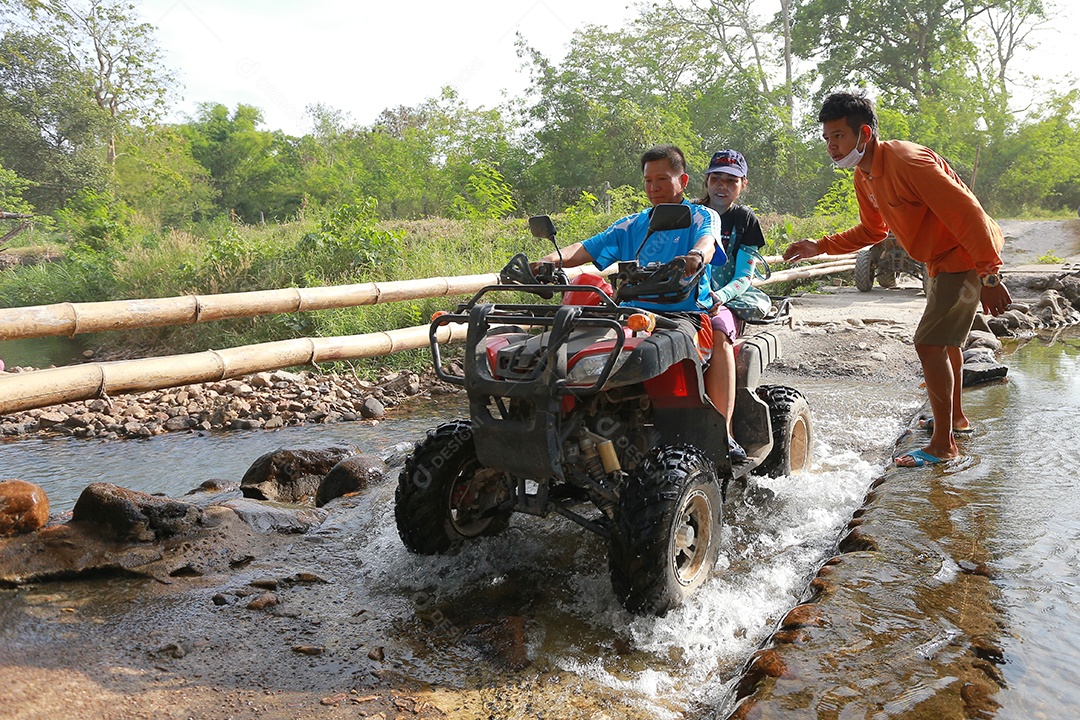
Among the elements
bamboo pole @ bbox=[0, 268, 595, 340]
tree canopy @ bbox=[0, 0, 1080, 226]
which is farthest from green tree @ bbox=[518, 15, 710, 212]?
bamboo pole @ bbox=[0, 268, 595, 340]

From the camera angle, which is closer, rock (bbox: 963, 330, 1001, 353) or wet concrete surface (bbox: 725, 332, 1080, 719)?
wet concrete surface (bbox: 725, 332, 1080, 719)

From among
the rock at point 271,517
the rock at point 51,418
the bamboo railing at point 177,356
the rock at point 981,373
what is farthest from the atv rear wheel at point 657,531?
the rock at point 51,418

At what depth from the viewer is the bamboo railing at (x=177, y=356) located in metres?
4.27

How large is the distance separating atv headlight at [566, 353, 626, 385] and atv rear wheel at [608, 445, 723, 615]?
16.5 inches

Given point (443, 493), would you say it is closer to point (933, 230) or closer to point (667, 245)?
point (667, 245)

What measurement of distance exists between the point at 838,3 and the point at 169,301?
41.4 m

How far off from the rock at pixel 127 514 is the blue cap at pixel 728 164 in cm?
368

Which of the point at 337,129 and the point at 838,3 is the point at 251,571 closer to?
the point at 337,129

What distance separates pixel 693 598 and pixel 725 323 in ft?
A: 4.62

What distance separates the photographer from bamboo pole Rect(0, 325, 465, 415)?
4.16 metres

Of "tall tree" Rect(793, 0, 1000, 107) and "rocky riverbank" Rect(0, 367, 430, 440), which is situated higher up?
"tall tree" Rect(793, 0, 1000, 107)

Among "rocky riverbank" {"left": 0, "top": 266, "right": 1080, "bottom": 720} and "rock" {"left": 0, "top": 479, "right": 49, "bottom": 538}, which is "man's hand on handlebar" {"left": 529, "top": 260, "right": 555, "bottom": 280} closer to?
"rocky riverbank" {"left": 0, "top": 266, "right": 1080, "bottom": 720}

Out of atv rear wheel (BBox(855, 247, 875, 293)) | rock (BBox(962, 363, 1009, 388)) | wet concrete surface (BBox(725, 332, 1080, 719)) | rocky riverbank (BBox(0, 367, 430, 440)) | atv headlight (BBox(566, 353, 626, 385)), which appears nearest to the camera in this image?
wet concrete surface (BBox(725, 332, 1080, 719))

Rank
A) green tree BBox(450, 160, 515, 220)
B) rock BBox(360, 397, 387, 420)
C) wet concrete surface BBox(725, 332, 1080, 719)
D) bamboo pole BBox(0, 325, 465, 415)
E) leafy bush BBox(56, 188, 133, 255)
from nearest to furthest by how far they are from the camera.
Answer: wet concrete surface BBox(725, 332, 1080, 719) < bamboo pole BBox(0, 325, 465, 415) < rock BBox(360, 397, 387, 420) < leafy bush BBox(56, 188, 133, 255) < green tree BBox(450, 160, 515, 220)
